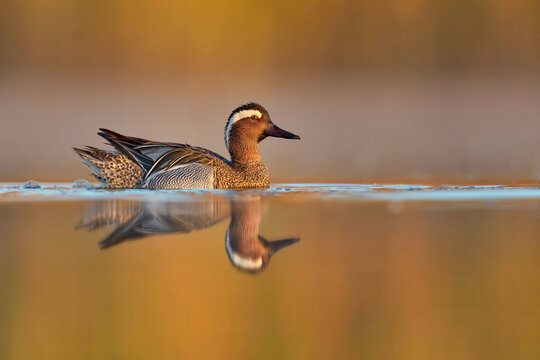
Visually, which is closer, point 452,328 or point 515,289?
point 452,328

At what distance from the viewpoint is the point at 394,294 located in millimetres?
3578

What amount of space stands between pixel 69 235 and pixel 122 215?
2.71ft

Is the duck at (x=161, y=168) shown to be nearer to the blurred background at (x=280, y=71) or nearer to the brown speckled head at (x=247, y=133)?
the brown speckled head at (x=247, y=133)

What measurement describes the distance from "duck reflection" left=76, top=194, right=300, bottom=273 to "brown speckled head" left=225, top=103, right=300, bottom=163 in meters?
2.05

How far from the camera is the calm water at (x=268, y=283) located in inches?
118

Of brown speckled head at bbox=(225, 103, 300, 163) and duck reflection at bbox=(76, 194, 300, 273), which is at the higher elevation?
brown speckled head at bbox=(225, 103, 300, 163)

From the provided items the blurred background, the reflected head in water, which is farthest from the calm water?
the blurred background

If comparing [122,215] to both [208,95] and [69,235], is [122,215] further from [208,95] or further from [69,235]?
[208,95]

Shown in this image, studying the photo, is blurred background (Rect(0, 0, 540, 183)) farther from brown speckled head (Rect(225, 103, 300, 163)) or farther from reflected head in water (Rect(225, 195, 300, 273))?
reflected head in water (Rect(225, 195, 300, 273))

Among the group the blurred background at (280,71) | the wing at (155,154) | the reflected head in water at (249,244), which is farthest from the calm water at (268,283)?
the blurred background at (280,71)

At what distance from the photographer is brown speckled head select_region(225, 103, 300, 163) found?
30.3 ft

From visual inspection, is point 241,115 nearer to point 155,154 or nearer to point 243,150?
point 243,150

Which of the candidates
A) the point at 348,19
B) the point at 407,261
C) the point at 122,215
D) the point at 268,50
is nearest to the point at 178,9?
the point at 268,50

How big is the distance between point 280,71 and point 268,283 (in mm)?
14368
